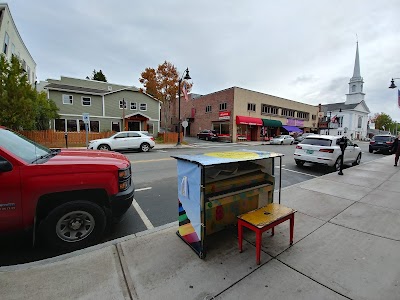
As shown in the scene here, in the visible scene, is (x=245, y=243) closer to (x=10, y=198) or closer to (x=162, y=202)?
(x=162, y=202)

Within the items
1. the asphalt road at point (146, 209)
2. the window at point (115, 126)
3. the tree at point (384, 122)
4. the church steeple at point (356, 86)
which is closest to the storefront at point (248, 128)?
the window at point (115, 126)

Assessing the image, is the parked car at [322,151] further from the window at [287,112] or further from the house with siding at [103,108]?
the window at [287,112]

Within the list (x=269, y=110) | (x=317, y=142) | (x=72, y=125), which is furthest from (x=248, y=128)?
(x=72, y=125)

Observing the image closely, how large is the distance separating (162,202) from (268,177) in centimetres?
276

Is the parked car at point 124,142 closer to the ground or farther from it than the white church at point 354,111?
closer to the ground

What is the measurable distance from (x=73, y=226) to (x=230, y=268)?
8.07ft

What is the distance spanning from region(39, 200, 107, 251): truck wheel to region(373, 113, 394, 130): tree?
12262 centimetres

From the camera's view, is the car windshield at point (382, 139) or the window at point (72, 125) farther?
the window at point (72, 125)

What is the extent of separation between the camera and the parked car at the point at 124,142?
46.4ft

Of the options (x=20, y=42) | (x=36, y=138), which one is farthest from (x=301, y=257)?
(x=20, y=42)

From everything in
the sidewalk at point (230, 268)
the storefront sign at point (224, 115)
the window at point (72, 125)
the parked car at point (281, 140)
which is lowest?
the sidewalk at point (230, 268)

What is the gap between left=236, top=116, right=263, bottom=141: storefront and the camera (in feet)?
106

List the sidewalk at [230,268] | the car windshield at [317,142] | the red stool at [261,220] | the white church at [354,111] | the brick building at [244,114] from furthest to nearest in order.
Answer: the white church at [354,111] → the brick building at [244,114] → the car windshield at [317,142] → the red stool at [261,220] → the sidewalk at [230,268]

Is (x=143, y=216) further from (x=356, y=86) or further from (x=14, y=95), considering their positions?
(x=356, y=86)
